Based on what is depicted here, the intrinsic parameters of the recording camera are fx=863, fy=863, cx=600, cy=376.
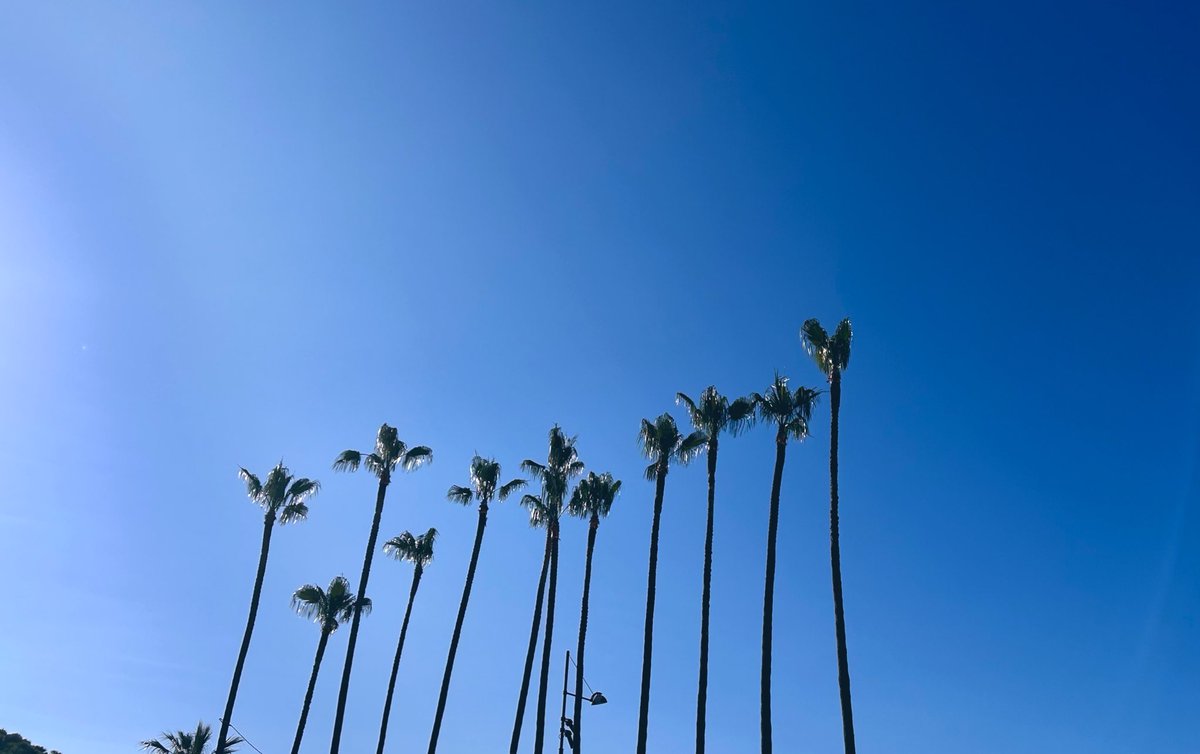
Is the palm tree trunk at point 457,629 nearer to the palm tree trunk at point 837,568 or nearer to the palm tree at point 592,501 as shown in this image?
the palm tree at point 592,501

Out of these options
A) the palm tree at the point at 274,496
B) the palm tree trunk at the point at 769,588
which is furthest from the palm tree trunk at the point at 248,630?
the palm tree trunk at the point at 769,588

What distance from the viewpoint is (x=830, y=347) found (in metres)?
37.4

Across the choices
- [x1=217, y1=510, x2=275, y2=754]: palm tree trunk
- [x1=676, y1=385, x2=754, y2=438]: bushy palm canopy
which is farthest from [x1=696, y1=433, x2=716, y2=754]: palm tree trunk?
[x1=217, y1=510, x2=275, y2=754]: palm tree trunk

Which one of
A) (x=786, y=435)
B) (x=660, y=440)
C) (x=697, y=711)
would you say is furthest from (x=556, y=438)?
(x=697, y=711)

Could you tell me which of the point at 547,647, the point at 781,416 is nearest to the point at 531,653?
the point at 547,647

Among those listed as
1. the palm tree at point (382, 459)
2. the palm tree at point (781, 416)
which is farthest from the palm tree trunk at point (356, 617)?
the palm tree at point (781, 416)

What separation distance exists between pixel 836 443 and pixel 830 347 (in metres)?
4.39

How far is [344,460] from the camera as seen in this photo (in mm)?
49938

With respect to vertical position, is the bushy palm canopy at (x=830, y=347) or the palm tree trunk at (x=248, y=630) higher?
the bushy palm canopy at (x=830, y=347)

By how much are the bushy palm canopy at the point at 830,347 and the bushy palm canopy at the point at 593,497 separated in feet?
46.3

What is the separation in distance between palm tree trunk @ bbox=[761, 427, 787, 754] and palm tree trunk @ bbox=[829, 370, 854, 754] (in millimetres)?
3087

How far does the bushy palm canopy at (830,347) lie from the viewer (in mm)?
37250

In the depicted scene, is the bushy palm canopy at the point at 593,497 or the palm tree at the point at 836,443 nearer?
the palm tree at the point at 836,443

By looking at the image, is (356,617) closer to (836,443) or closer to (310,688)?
(310,688)
